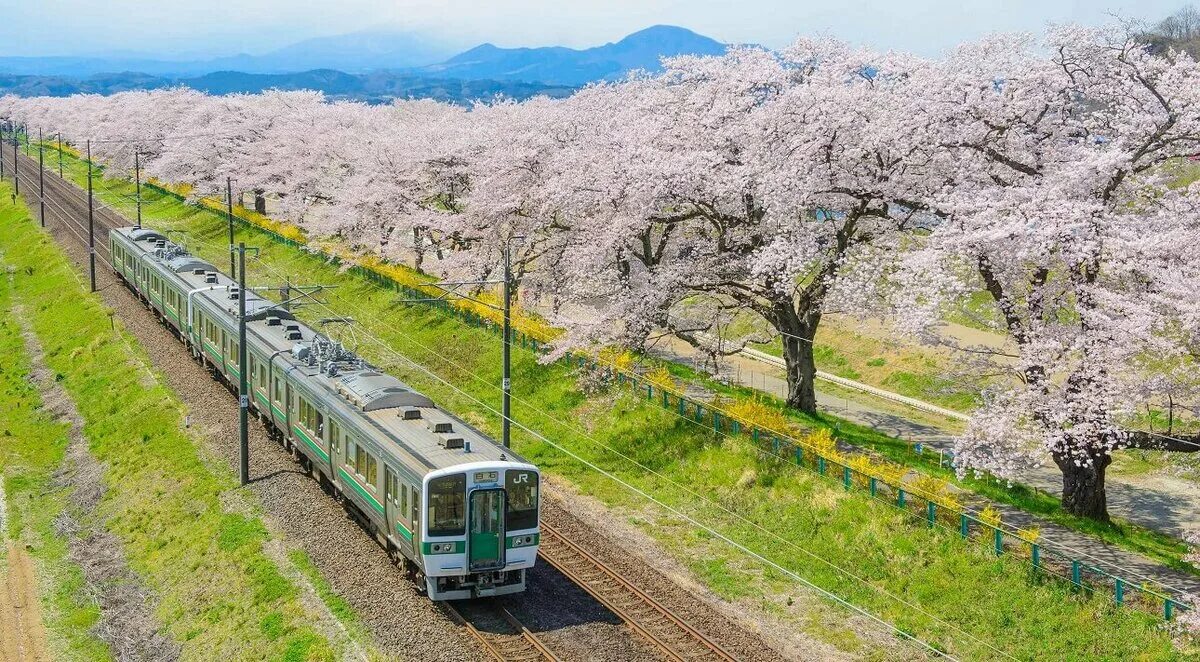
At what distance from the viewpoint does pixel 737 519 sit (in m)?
22.2

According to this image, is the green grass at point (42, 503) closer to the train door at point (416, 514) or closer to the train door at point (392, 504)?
the train door at point (392, 504)

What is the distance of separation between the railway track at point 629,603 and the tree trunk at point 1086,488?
910 centimetres

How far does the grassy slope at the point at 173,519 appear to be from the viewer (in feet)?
58.0

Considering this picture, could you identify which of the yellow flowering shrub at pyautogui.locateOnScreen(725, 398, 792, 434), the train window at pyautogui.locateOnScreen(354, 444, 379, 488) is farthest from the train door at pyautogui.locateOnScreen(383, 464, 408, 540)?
the yellow flowering shrub at pyautogui.locateOnScreen(725, 398, 792, 434)

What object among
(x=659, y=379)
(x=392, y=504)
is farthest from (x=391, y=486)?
(x=659, y=379)

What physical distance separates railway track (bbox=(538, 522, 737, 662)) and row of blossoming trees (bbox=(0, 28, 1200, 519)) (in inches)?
261

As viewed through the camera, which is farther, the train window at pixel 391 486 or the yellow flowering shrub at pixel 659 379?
the yellow flowering shrub at pixel 659 379

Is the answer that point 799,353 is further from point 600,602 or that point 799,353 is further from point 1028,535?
point 600,602

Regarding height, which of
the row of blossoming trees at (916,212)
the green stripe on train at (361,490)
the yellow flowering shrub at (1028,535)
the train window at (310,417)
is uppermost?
the row of blossoming trees at (916,212)

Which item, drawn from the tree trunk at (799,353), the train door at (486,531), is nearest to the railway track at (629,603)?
the train door at (486,531)

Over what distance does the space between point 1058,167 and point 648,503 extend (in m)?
10.9

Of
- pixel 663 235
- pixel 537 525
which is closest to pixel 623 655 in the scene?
pixel 537 525

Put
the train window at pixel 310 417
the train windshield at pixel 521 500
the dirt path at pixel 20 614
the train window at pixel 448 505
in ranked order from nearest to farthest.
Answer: the train window at pixel 448 505
the train windshield at pixel 521 500
the dirt path at pixel 20 614
the train window at pixel 310 417

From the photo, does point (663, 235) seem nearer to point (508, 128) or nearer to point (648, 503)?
point (648, 503)
